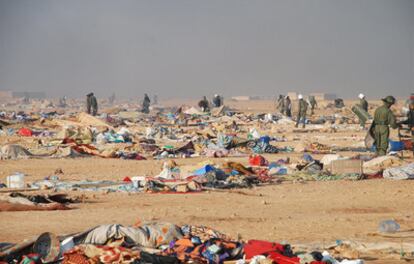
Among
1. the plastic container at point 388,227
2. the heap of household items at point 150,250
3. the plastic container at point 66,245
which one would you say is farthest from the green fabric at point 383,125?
the plastic container at point 66,245

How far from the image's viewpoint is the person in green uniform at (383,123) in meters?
18.6

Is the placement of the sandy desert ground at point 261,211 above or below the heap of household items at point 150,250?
below

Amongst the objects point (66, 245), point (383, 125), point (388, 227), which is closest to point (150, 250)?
point (66, 245)

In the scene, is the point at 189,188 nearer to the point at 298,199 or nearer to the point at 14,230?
the point at 298,199

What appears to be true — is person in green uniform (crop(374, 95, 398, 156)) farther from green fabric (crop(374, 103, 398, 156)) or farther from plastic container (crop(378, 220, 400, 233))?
plastic container (crop(378, 220, 400, 233))

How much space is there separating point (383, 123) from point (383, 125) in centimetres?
5

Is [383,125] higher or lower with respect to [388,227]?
higher

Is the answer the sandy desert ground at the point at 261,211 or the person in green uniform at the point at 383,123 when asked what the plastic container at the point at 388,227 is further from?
the person in green uniform at the point at 383,123

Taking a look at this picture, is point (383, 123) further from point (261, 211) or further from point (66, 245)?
point (66, 245)

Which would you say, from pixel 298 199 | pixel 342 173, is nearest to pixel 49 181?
pixel 298 199

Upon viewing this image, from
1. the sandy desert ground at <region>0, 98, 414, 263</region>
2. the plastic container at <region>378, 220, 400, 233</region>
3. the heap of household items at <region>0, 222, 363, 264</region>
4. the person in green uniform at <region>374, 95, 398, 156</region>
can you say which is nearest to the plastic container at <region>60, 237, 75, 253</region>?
the heap of household items at <region>0, 222, 363, 264</region>

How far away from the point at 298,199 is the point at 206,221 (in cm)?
310

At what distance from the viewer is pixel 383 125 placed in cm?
1873

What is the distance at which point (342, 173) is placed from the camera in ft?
54.9
